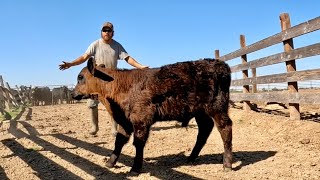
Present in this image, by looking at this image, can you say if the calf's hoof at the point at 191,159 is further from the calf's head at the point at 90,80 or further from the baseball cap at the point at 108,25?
the baseball cap at the point at 108,25

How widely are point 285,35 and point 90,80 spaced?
15.4 ft

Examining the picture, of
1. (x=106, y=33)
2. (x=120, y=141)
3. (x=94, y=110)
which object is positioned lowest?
(x=120, y=141)

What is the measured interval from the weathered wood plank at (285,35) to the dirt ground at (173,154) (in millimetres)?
1791

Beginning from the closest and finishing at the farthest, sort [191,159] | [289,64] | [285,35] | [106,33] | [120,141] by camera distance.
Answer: [120,141] < [191,159] < [106,33] < [289,64] < [285,35]

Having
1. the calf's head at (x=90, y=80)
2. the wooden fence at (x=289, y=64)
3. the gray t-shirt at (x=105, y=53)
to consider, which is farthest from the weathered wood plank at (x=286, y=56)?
the calf's head at (x=90, y=80)

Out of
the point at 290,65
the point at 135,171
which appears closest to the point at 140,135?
the point at 135,171

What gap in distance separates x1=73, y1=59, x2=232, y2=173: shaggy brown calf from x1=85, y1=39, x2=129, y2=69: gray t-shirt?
162cm

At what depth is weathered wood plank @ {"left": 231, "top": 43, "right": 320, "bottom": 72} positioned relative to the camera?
276 inches

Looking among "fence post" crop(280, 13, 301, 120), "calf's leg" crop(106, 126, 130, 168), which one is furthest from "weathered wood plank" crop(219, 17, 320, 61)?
"calf's leg" crop(106, 126, 130, 168)

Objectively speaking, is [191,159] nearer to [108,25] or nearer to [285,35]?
[108,25]

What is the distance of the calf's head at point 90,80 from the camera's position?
5.64 m

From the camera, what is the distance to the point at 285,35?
8.23m

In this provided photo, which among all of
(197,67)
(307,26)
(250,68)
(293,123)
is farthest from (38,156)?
(250,68)

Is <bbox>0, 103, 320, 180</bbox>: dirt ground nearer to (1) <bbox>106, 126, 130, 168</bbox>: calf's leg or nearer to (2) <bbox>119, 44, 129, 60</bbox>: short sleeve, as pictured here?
(1) <bbox>106, 126, 130, 168</bbox>: calf's leg
